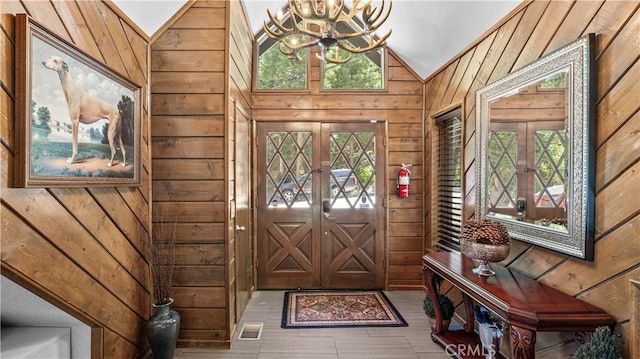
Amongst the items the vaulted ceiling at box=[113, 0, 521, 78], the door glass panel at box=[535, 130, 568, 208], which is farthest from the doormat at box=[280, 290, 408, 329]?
the vaulted ceiling at box=[113, 0, 521, 78]

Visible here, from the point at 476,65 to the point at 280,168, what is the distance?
92.4 inches

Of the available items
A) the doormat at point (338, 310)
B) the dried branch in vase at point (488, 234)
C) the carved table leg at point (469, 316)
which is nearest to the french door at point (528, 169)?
the dried branch in vase at point (488, 234)

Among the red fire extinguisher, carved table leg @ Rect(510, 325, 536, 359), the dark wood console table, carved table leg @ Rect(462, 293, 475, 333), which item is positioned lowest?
carved table leg @ Rect(462, 293, 475, 333)

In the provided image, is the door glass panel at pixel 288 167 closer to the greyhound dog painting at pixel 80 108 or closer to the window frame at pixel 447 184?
the window frame at pixel 447 184

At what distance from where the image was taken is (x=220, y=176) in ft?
7.95

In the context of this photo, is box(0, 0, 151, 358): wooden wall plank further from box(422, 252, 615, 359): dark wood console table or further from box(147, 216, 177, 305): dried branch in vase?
box(422, 252, 615, 359): dark wood console table

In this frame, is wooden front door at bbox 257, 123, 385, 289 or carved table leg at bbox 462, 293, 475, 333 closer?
carved table leg at bbox 462, 293, 475, 333

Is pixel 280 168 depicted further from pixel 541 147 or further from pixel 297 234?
pixel 541 147

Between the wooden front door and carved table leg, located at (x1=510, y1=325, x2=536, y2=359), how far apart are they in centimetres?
222

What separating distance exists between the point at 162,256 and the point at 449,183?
2.88 m

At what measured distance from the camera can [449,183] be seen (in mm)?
3172

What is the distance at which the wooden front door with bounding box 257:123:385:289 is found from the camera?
3635 mm

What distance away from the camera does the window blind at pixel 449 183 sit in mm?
2963

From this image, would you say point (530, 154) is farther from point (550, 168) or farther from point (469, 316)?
point (469, 316)
